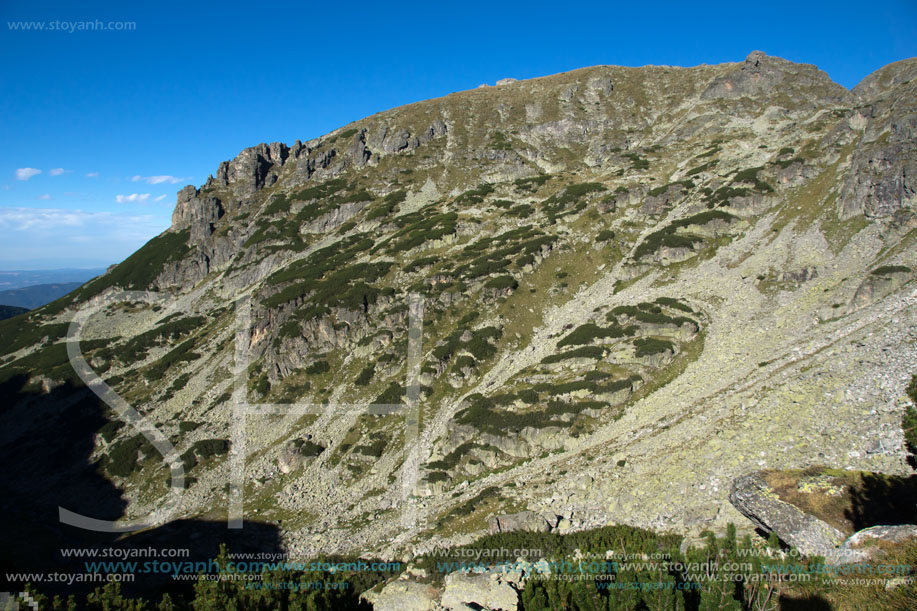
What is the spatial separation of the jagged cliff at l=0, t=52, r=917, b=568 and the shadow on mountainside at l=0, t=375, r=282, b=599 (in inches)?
46.4

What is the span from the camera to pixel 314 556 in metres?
35.4

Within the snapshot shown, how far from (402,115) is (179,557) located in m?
137

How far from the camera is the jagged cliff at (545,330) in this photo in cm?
3197

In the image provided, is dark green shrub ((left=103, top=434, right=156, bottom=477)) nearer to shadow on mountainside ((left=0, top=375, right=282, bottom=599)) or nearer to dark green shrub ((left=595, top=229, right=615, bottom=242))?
shadow on mountainside ((left=0, top=375, right=282, bottom=599))

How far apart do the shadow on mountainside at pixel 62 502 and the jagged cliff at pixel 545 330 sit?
118 cm

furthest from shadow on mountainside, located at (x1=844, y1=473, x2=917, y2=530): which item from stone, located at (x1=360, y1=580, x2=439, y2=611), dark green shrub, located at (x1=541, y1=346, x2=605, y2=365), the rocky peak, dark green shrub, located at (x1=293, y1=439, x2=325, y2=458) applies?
the rocky peak

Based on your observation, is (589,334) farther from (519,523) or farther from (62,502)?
(62,502)

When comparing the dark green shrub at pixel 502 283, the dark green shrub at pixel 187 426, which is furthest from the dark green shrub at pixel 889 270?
the dark green shrub at pixel 187 426

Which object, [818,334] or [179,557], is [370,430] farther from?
[818,334]

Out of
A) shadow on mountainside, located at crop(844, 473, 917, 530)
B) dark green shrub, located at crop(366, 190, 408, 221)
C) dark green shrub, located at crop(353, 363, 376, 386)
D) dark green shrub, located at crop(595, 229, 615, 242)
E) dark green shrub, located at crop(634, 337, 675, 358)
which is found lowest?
dark green shrub, located at crop(353, 363, 376, 386)

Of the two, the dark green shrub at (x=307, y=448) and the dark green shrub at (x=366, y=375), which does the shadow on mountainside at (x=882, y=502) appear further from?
the dark green shrub at (x=366, y=375)

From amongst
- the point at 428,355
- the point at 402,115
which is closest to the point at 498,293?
the point at 428,355

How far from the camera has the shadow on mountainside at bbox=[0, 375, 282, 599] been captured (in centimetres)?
3303

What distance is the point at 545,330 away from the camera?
57344mm
